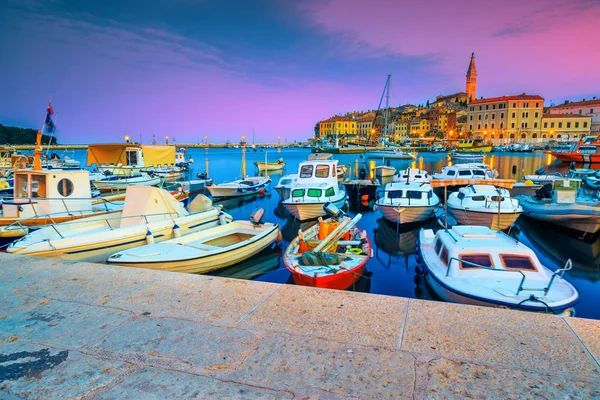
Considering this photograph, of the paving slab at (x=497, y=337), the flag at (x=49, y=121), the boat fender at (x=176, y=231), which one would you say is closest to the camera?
the paving slab at (x=497, y=337)

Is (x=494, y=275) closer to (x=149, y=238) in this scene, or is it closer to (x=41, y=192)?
(x=149, y=238)

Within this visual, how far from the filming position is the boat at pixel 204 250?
9242mm

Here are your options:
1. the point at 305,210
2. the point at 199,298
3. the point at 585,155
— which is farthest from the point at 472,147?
the point at 199,298

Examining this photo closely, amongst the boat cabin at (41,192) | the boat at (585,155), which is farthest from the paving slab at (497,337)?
the boat at (585,155)

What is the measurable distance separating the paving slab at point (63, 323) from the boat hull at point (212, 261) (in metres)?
5.72

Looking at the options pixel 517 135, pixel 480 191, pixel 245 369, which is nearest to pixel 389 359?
pixel 245 369

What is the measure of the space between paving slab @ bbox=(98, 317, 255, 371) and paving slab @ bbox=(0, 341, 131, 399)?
173mm

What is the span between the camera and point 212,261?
34.6ft

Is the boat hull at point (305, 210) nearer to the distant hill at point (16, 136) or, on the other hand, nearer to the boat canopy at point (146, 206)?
the boat canopy at point (146, 206)

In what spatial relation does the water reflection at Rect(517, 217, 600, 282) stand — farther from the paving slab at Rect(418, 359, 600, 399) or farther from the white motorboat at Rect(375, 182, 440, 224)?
the paving slab at Rect(418, 359, 600, 399)

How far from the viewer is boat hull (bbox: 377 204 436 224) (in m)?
18.0

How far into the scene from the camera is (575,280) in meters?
11.6

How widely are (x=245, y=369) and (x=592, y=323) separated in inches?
125

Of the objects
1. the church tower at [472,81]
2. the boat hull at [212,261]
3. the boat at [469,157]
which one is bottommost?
the boat hull at [212,261]
